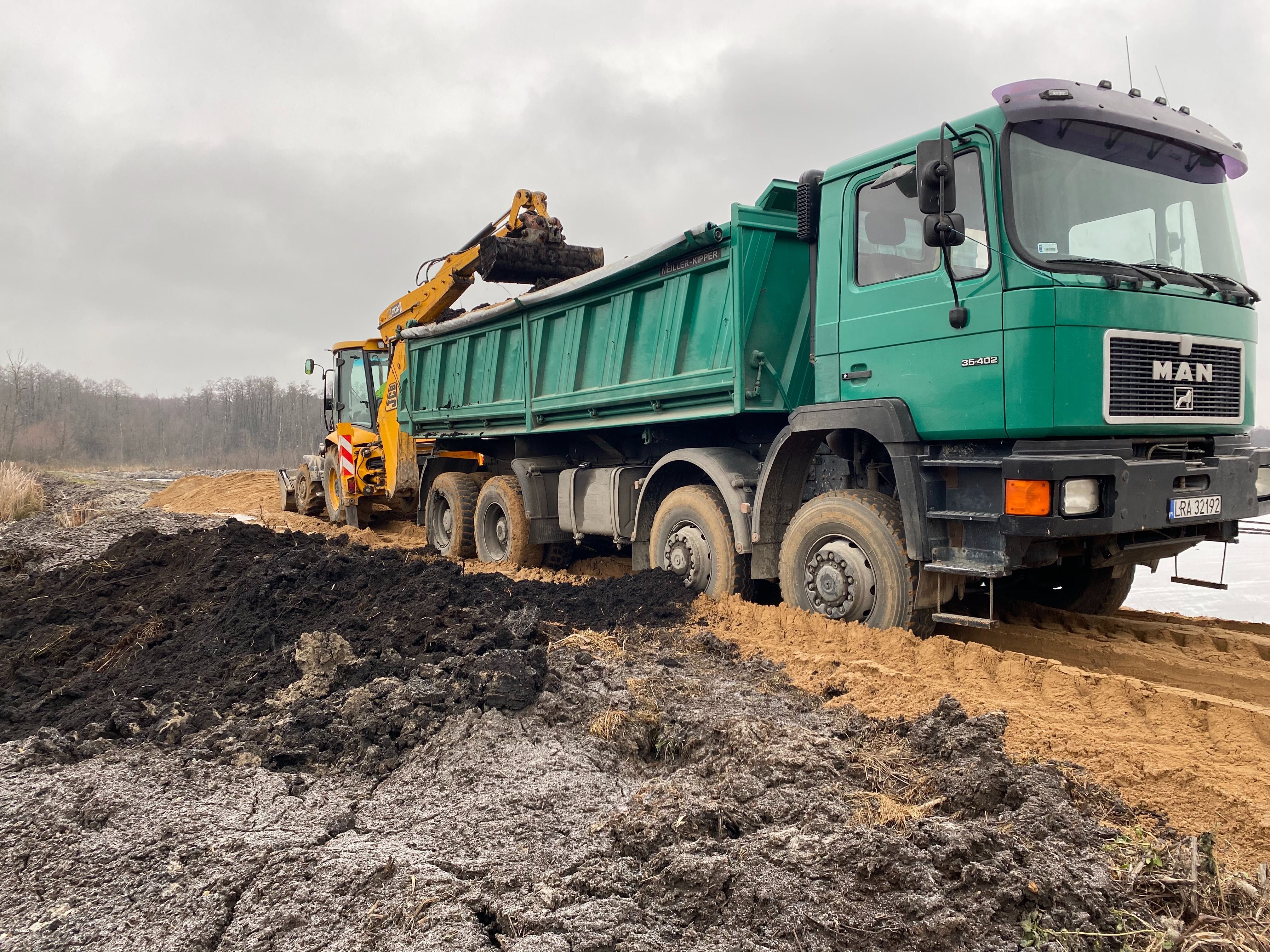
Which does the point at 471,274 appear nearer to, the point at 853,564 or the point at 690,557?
the point at 690,557

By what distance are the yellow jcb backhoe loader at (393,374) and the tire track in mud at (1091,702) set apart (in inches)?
232

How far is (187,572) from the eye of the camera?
7848 mm

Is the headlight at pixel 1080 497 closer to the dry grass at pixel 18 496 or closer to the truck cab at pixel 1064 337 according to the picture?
the truck cab at pixel 1064 337

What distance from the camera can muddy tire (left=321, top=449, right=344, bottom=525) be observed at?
14.6 metres

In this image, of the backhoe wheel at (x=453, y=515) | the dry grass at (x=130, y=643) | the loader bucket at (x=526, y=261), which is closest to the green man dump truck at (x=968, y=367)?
the loader bucket at (x=526, y=261)

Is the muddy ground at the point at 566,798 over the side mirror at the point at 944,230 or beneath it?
beneath

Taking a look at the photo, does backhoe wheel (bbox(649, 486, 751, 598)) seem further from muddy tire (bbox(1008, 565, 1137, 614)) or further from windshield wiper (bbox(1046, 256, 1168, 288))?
windshield wiper (bbox(1046, 256, 1168, 288))

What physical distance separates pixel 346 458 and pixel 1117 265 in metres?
11.9

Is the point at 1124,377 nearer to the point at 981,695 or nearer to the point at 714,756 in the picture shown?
the point at 981,695

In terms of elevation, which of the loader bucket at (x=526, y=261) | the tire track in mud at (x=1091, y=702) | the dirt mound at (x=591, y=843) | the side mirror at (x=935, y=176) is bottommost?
the dirt mound at (x=591, y=843)

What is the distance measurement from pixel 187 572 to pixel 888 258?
673cm

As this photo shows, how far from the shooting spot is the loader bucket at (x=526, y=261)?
9938 mm

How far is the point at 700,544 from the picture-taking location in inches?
263

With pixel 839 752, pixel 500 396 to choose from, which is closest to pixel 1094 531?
pixel 839 752
